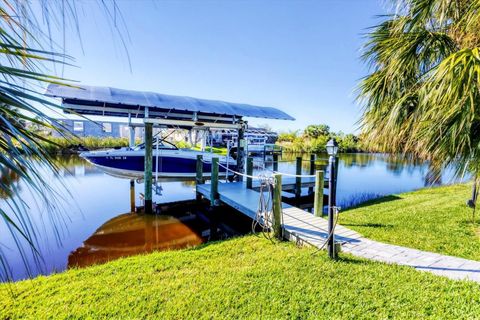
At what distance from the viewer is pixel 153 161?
8969mm

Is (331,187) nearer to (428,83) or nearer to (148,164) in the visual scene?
(428,83)

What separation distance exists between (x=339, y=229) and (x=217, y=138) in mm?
20101

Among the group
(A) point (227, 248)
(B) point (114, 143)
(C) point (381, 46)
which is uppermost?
(C) point (381, 46)

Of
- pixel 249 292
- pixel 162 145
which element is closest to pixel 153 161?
pixel 162 145

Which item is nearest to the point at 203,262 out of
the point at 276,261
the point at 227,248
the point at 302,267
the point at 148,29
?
the point at 227,248

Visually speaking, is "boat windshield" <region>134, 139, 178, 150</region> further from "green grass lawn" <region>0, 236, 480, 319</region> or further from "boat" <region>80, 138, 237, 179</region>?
"green grass lawn" <region>0, 236, 480, 319</region>

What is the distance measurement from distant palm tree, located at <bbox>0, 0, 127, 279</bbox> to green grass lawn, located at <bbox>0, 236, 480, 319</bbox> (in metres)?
1.94

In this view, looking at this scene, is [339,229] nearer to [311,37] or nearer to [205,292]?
[205,292]

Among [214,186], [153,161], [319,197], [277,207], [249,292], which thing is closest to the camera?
[249,292]

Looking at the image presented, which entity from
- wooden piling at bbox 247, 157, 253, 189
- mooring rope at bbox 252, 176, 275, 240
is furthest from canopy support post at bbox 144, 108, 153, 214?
mooring rope at bbox 252, 176, 275, 240

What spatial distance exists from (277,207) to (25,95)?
3.93 m

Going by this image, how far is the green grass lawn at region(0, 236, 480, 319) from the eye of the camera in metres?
2.27

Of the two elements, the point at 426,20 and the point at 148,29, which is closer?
the point at 148,29

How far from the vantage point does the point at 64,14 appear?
0.92m
